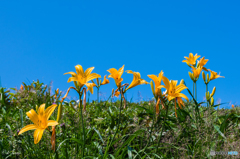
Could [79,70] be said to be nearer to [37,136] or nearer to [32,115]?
[32,115]

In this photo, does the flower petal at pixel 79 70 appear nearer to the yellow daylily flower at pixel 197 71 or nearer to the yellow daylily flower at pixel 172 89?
the yellow daylily flower at pixel 172 89

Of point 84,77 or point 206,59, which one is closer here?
point 84,77

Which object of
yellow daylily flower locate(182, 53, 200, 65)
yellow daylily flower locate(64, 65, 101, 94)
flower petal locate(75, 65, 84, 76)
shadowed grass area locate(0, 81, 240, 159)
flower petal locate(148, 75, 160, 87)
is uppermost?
yellow daylily flower locate(182, 53, 200, 65)

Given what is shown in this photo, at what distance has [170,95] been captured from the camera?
78.4 inches

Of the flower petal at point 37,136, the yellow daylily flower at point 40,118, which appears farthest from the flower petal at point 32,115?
the flower petal at point 37,136

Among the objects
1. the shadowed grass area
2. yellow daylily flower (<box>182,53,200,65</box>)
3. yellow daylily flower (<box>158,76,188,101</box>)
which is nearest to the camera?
yellow daylily flower (<box>158,76,188,101</box>)

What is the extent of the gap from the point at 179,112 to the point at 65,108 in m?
2.72

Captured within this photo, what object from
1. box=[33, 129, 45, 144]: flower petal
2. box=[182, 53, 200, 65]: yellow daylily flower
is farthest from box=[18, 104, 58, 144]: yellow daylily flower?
box=[182, 53, 200, 65]: yellow daylily flower

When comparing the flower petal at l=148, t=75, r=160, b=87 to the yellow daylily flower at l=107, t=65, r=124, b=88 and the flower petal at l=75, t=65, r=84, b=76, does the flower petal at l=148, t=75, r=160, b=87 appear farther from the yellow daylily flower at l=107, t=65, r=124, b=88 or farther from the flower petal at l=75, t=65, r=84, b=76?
the flower petal at l=75, t=65, r=84, b=76

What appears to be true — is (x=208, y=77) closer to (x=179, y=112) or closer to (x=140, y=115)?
(x=179, y=112)

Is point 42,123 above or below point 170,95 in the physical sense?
below

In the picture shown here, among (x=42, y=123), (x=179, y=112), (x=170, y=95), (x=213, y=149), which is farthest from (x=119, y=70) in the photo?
(x=179, y=112)

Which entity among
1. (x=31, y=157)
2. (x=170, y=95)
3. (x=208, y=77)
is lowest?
(x=31, y=157)

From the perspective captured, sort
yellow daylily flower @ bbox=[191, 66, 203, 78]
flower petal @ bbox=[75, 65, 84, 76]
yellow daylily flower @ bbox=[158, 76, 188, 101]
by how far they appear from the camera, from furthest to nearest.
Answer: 1. yellow daylily flower @ bbox=[191, 66, 203, 78]
2. flower petal @ bbox=[75, 65, 84, 76]
3. yellow daylily flower @ bbox=[158, 76, 188, 101]
